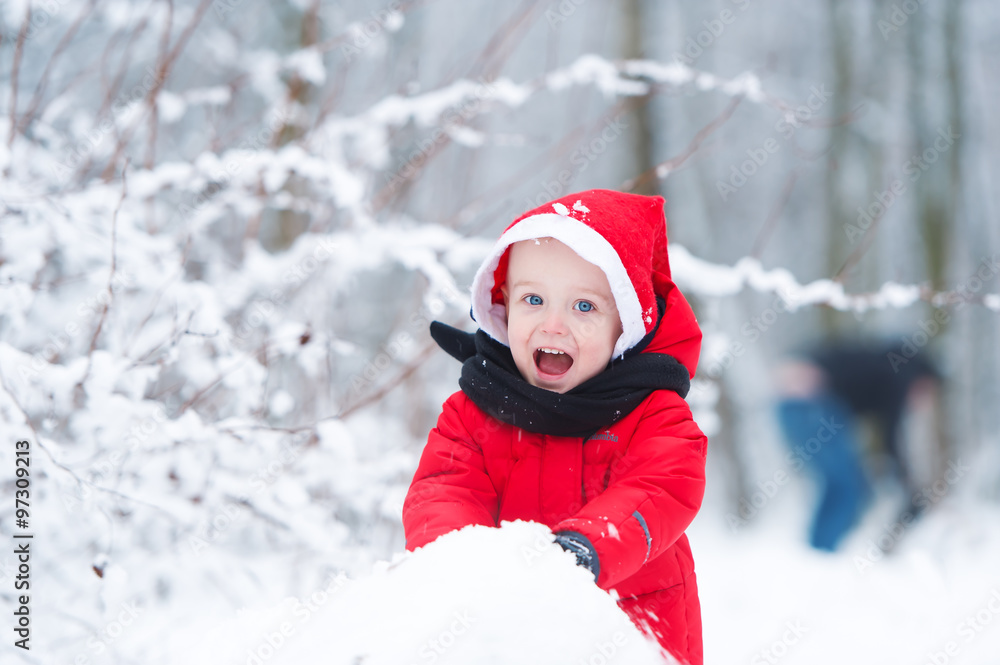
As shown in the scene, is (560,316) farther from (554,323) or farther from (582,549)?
(582,549)

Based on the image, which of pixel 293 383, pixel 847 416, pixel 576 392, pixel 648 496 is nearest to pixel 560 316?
pixel 576 392

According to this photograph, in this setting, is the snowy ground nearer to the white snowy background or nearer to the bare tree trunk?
the white snowy background

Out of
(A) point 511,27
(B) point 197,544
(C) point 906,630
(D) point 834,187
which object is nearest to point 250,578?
(B) point 197,544

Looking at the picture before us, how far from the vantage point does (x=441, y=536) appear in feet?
3.74

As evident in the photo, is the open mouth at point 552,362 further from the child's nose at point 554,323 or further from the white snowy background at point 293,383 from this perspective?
the white snowy background at point 293,383

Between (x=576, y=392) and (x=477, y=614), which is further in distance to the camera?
(x=576, y=392)

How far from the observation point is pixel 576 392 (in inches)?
53.6

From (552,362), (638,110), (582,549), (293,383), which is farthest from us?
(638,110)

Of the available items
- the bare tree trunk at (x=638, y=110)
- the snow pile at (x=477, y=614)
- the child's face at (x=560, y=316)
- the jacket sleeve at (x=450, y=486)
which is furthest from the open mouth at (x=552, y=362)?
the bare tree trunk at (x=638, y=110)

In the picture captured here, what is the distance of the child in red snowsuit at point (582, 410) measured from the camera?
129cm

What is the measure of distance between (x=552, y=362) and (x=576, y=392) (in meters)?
0.11

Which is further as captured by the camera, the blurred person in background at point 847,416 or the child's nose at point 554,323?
the blurred person in background at point 847,416

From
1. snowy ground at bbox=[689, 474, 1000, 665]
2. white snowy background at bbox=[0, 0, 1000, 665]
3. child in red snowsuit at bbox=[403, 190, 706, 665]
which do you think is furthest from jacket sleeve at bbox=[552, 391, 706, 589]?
snowy ground at bbox=[689, 474, 1000, 665]

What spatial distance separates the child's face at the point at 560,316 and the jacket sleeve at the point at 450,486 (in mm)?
186
